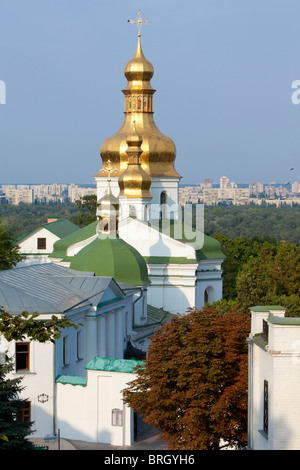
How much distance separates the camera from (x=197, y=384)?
20.3 m

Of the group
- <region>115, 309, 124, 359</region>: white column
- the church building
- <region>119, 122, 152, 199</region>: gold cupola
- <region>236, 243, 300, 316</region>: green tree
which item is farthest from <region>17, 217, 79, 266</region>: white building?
<region>115, 309, 124, 359</region>: white column

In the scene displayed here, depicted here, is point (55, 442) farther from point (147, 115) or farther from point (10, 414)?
point (147, 115)

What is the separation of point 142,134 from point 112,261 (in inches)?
627

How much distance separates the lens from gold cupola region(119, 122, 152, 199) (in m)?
44.7

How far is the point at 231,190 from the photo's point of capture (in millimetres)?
183750

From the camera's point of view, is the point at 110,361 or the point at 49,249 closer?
the point at 110,361

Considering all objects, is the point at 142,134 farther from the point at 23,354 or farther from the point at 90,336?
the point at 23,354

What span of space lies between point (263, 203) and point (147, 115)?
121349 millimetres

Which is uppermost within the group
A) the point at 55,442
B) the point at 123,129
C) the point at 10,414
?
the point at 123,129

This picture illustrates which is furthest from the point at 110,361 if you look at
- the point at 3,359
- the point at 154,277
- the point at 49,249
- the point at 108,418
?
the point at 49,249

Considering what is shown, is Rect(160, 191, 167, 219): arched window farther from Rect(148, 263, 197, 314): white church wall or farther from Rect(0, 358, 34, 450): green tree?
Rect(0, 358, 34, 450): green tree

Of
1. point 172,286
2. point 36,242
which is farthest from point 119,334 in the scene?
point 36,242

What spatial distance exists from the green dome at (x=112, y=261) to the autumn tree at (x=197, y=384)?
1227cm

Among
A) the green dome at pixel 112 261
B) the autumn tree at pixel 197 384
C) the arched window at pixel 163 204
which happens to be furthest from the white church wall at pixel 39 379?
the arched window at pixel 163 204
